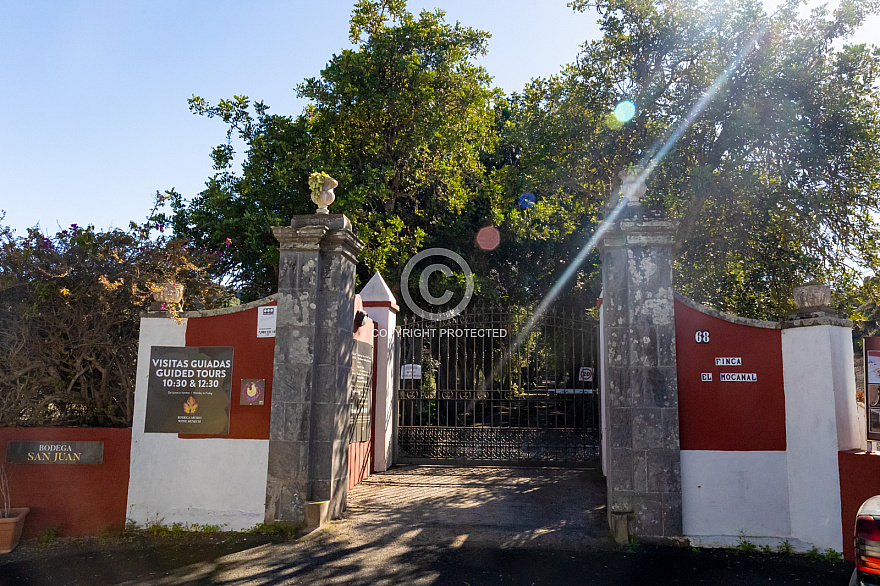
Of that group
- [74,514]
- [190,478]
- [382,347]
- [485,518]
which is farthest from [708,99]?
[74,514]

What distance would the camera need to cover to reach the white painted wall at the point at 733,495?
5684 millimetres

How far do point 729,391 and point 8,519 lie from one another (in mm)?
7092

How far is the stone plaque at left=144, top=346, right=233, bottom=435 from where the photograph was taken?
244 inches

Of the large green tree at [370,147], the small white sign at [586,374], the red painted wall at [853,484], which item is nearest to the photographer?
the red painted wall at [853,484]

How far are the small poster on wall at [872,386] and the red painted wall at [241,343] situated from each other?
586cm

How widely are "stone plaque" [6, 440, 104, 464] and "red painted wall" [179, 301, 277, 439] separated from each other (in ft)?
4.68

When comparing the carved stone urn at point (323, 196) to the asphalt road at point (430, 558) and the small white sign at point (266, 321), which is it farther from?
the asphalt road at point (430, 558)

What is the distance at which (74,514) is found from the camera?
6.02m

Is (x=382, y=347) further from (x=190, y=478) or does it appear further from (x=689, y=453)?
(x=689, y=453)

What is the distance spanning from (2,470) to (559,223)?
1208 cm

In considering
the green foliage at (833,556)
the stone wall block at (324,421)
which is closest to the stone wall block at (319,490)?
the stone wall block at (324,421)

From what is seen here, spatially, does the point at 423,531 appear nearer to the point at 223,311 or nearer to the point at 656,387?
the point at 656,387

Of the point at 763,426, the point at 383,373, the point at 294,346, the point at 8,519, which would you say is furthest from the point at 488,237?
the point at 8,519

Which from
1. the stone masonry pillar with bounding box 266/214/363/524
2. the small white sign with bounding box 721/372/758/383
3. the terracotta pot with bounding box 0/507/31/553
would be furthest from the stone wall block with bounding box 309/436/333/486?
the small white sign with bounding box 721/372/758/383
